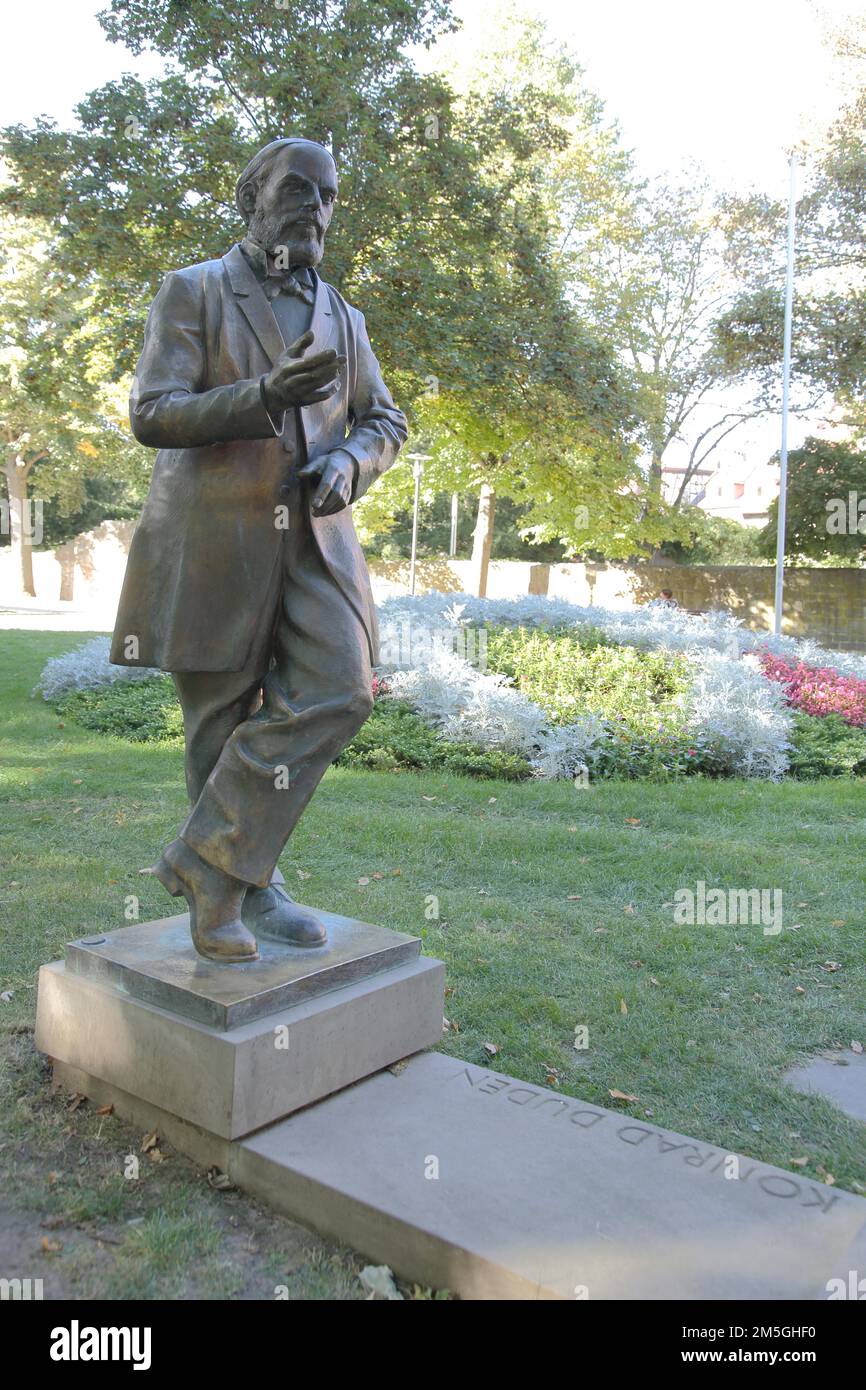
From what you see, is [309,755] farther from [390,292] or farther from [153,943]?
[390,292]

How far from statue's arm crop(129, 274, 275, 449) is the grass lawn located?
2.04 meters

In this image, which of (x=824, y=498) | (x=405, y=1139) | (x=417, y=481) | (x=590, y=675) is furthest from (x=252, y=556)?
(x=824, y=498)

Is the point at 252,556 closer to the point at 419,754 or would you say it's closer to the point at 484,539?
the point at 419,754

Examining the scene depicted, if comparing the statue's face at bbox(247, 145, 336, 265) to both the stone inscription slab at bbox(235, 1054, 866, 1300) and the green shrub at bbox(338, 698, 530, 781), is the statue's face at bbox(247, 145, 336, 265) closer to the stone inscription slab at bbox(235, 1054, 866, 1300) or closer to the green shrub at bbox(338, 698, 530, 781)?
the stone inscription slab at bbox(235, 1054, 866, 1300)

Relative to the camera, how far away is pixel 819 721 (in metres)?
10.4

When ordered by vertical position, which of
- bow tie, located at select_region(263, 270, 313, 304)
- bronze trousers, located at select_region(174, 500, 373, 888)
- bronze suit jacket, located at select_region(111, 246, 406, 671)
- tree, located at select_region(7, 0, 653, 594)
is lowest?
bronze trousers, located at select_region(174, 500, 373, 888)

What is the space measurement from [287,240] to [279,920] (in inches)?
83.8

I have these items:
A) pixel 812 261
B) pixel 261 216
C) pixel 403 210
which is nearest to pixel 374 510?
pixel 812 261

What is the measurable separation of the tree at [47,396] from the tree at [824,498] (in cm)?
1652

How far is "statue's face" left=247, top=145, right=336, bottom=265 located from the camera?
302 cm

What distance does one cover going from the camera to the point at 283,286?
3168 mm

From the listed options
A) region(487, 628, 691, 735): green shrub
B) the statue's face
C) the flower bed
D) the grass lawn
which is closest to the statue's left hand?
the statue's face

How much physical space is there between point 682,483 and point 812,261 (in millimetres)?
7812

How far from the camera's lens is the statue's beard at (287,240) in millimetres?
3096
